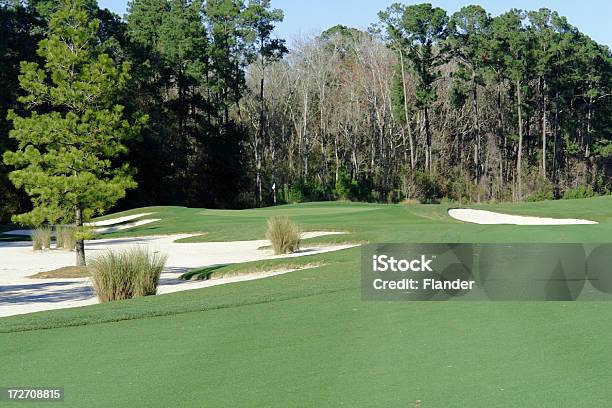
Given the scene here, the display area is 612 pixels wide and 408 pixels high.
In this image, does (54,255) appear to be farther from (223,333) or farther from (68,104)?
(223,333)

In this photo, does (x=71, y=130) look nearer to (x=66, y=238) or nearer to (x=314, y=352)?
(x=66, y=238)

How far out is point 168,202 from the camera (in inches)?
2048

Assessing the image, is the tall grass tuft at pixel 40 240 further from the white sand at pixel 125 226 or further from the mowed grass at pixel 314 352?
the mowed grass at pixel 314 352

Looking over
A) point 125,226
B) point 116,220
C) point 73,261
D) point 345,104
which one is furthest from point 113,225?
point 345,104

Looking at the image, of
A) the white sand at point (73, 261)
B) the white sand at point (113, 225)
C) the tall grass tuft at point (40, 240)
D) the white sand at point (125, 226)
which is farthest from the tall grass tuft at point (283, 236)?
the white sand at point (125, 226)

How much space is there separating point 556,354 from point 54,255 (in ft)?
68.3

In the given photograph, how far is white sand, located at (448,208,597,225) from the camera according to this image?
2748 cm

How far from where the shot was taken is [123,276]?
14445 mm

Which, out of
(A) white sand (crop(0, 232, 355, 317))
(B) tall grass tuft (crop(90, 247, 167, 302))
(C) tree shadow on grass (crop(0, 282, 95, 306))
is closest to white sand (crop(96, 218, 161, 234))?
(A) white sand (crop(0, 232, 355, 317))

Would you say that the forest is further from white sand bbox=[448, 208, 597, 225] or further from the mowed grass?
the mowed grass

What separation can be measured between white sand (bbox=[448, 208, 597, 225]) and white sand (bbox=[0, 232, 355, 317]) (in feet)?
18.7

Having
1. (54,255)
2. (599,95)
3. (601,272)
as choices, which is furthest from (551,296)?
(599,95)

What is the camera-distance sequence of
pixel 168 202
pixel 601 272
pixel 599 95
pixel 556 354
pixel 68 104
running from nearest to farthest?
1. pixel 556 354
2. pixel 601 272
3. pixel 68 104
4. pixel 168 202
5. pixel 599 95

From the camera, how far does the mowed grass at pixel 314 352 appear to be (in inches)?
246
